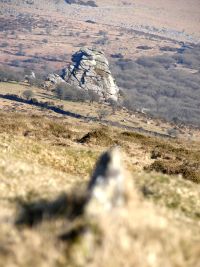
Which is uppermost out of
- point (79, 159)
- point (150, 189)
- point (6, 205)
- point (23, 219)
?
point (23, 219)

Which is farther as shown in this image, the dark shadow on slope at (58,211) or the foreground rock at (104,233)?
the dark shadow on slope at (58,211)

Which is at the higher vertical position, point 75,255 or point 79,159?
point 75,255

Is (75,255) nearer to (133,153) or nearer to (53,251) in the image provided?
(53,251)

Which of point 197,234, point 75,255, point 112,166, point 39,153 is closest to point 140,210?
point 112,166

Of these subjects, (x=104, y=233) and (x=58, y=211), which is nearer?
(x=104, y=233)

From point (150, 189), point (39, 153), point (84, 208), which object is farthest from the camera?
point (39, 153)

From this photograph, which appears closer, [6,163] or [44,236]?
[44,236]

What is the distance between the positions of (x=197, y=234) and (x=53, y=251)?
552 cm

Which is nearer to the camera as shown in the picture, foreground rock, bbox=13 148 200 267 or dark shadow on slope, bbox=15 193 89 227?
foreground rock, bbox=13 148 200 267

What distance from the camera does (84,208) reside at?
10.4 meters

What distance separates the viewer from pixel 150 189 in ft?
72.1

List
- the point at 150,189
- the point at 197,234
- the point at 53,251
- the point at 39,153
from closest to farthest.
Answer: the point at 53,251 → the point at 197,234 → the point at 150,189 → the point at 39,153

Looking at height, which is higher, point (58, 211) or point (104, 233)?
point (104, 233)

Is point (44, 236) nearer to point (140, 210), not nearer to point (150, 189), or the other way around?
point (140, 210)
